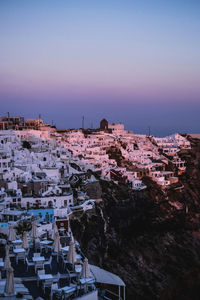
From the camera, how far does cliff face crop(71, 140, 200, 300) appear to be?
2238 cm

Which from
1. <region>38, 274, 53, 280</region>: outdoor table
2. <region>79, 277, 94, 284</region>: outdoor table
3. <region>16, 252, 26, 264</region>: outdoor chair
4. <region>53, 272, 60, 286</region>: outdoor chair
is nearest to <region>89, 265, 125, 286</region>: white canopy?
<region>79, 277, 94, 284</region>: outdoor table

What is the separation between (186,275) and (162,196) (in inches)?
1276

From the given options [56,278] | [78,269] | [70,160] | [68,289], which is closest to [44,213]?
[78,269]

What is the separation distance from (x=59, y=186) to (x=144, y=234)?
10.2m

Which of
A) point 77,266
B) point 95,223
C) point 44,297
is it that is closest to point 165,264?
point 95,223

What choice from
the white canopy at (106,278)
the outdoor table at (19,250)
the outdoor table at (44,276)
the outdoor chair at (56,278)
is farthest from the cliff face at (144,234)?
the outdoor table at (44,276)

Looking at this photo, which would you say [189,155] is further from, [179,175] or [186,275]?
[186,275]

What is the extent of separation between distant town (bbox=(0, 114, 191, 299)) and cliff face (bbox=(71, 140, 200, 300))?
1.42 metres

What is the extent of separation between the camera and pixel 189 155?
2047 inches

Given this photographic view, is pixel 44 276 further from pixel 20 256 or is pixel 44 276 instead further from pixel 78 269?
pixel 20 256

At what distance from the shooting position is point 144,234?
29406 millimetres

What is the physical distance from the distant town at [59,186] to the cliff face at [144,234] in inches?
55.8

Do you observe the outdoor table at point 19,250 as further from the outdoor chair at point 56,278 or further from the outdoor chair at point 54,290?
the outdoor chair at point 54,290

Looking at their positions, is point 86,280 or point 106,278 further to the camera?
point 106,278
